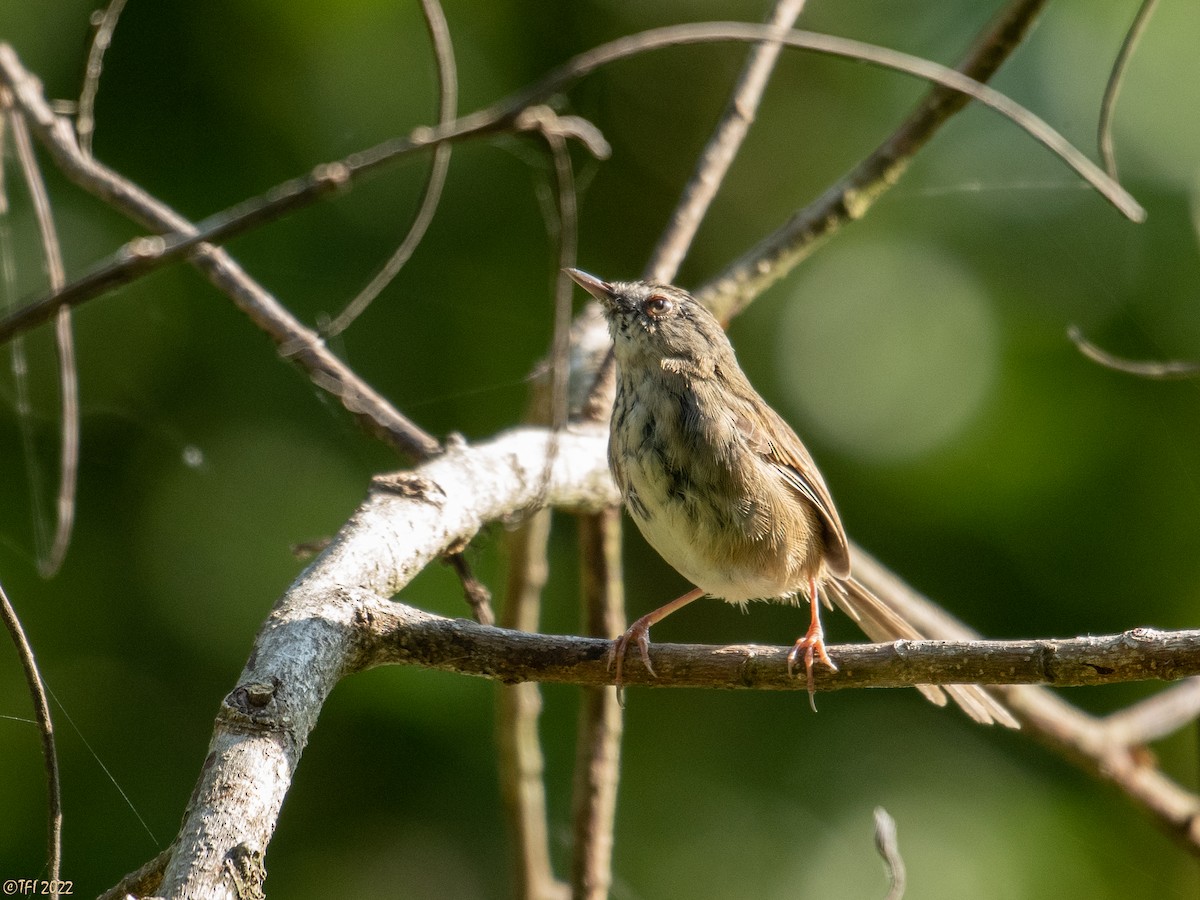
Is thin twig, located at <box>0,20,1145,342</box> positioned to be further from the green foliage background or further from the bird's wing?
the green foliage background

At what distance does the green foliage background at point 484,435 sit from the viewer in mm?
5176

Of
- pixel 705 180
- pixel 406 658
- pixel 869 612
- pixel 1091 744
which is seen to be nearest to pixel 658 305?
pixel 705 180

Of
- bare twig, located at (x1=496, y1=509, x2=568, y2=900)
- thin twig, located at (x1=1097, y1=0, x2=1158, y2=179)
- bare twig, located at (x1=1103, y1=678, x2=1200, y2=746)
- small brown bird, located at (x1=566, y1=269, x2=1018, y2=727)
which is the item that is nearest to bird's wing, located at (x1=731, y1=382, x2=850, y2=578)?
small brown bird, located at (x1=566, y1=269, x2=1018, y2=727)

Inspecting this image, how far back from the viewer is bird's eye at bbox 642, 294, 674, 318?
368cm

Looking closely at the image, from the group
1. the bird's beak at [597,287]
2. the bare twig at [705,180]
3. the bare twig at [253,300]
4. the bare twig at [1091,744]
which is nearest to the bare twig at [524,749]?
the bare twig at [705,180]

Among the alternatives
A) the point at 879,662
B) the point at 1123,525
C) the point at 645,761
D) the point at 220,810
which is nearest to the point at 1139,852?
the point at 1123,525

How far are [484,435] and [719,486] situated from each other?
99.9 inches

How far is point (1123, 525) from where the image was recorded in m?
5.26

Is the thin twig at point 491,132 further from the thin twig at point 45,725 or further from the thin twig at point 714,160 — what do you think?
the thin twig at point 45,725

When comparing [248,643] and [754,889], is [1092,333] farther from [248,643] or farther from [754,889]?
[248,643]

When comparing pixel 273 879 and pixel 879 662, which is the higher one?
pixel 273 879

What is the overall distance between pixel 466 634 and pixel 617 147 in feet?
15.9

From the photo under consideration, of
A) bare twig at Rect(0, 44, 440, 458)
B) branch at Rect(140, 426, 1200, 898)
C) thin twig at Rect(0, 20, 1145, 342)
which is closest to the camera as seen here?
branch at Rect(140, 426, 1200, 898)

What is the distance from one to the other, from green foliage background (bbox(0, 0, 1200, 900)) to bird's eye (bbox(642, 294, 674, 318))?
1.80 meters
